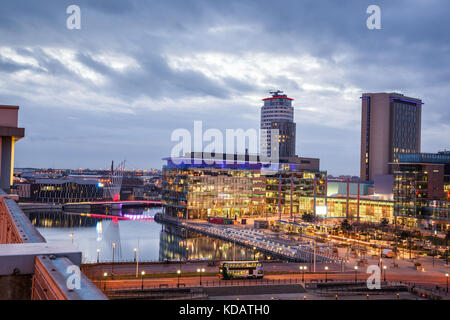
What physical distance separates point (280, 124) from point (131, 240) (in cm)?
9461

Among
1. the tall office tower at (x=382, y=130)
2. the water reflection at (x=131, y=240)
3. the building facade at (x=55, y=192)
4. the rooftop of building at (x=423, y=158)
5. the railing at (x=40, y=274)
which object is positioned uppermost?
the tall office tower at (x=382, y=130)

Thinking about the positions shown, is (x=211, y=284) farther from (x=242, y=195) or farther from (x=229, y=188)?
(x=242, y=195)

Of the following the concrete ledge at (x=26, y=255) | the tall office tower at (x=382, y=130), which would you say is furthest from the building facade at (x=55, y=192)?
the concrete ledge at (x=26, y=255)

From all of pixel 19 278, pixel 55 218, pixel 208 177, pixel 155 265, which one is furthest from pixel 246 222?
pixel 19 278

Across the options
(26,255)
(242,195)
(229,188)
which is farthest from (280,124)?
(26,255)

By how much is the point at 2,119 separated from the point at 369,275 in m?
26.5

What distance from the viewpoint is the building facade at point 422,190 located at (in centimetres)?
5834

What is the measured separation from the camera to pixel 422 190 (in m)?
61.5

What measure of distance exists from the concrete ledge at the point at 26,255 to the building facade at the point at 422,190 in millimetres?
60829

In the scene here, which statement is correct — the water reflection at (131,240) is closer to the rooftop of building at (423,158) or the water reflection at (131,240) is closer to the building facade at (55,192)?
the building facade at (55,192)

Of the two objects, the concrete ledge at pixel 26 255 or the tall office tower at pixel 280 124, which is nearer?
the concrete ledge at pixel 26 255

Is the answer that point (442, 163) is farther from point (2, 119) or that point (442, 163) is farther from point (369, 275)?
point (2, 119)

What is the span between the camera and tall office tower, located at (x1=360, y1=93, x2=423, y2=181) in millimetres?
99000

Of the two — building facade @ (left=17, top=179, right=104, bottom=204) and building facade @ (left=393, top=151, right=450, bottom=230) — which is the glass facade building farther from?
building facade @ (left=17, top=179, right=104, bottom=204)
